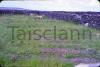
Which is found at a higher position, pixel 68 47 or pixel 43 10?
pixel 43 10

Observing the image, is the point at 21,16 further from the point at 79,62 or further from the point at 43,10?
the point at 79,62

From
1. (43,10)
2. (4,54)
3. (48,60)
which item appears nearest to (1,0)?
(43,10)

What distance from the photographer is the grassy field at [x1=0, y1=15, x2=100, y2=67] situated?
1.87m

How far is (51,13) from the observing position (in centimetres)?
191

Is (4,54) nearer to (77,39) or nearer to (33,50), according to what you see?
(33,50)

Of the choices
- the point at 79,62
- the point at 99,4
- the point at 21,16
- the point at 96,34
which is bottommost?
the point at 79,62

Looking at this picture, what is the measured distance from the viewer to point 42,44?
1884 mm

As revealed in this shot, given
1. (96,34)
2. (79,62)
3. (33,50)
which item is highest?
(96,34)

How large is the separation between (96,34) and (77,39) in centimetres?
22

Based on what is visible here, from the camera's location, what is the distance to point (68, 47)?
6.19 feet

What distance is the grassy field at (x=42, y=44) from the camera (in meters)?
1.87

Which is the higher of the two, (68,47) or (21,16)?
(21,16)

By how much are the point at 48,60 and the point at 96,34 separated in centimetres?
61

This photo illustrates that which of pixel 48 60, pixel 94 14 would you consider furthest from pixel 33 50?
pixel 94 14
